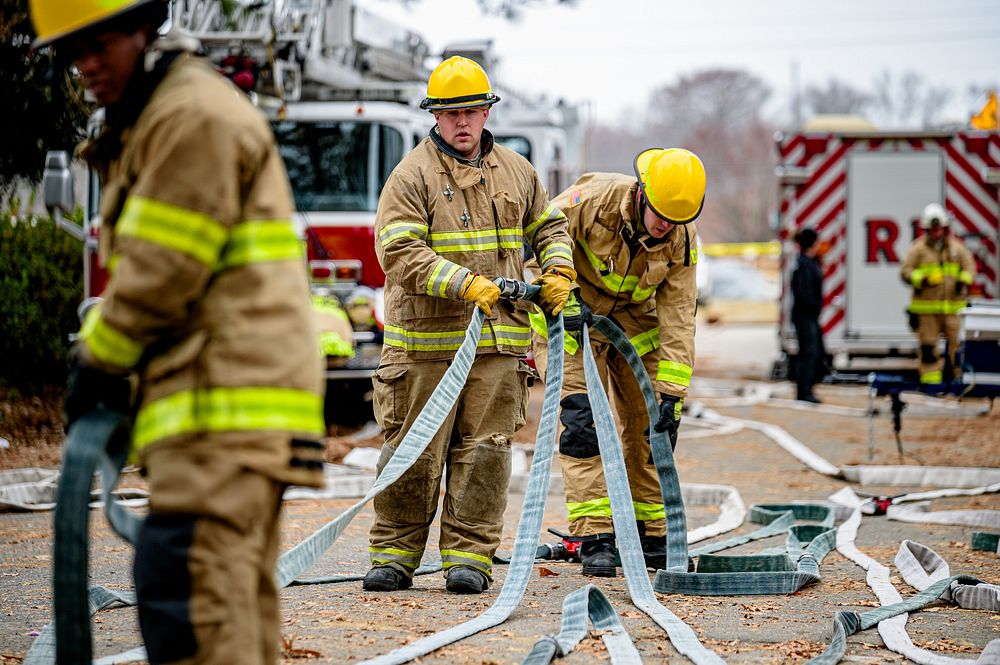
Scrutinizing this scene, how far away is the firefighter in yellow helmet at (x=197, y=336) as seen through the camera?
2.68 m

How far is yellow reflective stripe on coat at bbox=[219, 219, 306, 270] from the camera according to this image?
2.77m

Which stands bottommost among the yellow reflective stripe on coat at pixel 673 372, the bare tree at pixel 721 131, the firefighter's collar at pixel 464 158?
the yellow reflective stripe on coat at pixel 673 372

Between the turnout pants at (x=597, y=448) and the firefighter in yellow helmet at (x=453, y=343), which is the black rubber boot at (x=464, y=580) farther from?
the turnout pants at (x=597, y=448)


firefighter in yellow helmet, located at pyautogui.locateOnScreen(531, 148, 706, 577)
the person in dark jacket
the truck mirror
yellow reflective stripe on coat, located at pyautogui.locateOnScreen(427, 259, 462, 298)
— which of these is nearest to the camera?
yellow reflective stripe on coat, located at pyautogui.locateOnScreen(427, 259, 462, 298)

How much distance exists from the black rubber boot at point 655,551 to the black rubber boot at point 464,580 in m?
1.06

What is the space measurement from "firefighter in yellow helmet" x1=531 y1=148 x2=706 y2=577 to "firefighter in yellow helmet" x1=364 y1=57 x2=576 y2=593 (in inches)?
16.7

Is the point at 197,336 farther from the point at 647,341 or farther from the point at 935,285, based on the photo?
the point at 935,285

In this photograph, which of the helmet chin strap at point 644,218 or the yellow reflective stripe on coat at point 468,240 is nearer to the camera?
the yellow reflective stripe on coat at point 468,240

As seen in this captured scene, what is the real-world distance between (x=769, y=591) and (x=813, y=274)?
9.24 m

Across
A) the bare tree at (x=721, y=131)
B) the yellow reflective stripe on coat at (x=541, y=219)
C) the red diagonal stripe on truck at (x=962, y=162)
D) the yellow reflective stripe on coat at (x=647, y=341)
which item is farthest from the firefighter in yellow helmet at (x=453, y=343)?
the bare tree at (x=721, y=131)

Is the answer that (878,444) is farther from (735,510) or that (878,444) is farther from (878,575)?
(878,575)

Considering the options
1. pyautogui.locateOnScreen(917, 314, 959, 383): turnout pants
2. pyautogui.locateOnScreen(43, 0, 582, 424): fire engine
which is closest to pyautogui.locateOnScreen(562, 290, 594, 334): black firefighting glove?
pyautogui.locateOnScreen(43, 0, 582, 424): fire engine

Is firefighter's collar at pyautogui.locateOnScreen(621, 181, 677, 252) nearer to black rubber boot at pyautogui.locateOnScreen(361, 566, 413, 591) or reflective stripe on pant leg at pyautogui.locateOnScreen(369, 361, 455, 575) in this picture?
reflective stripe on pant leg at pyautogui.locateOnScreen(369, 361, 455, 575)

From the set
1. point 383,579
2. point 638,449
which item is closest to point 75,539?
point 383,579
